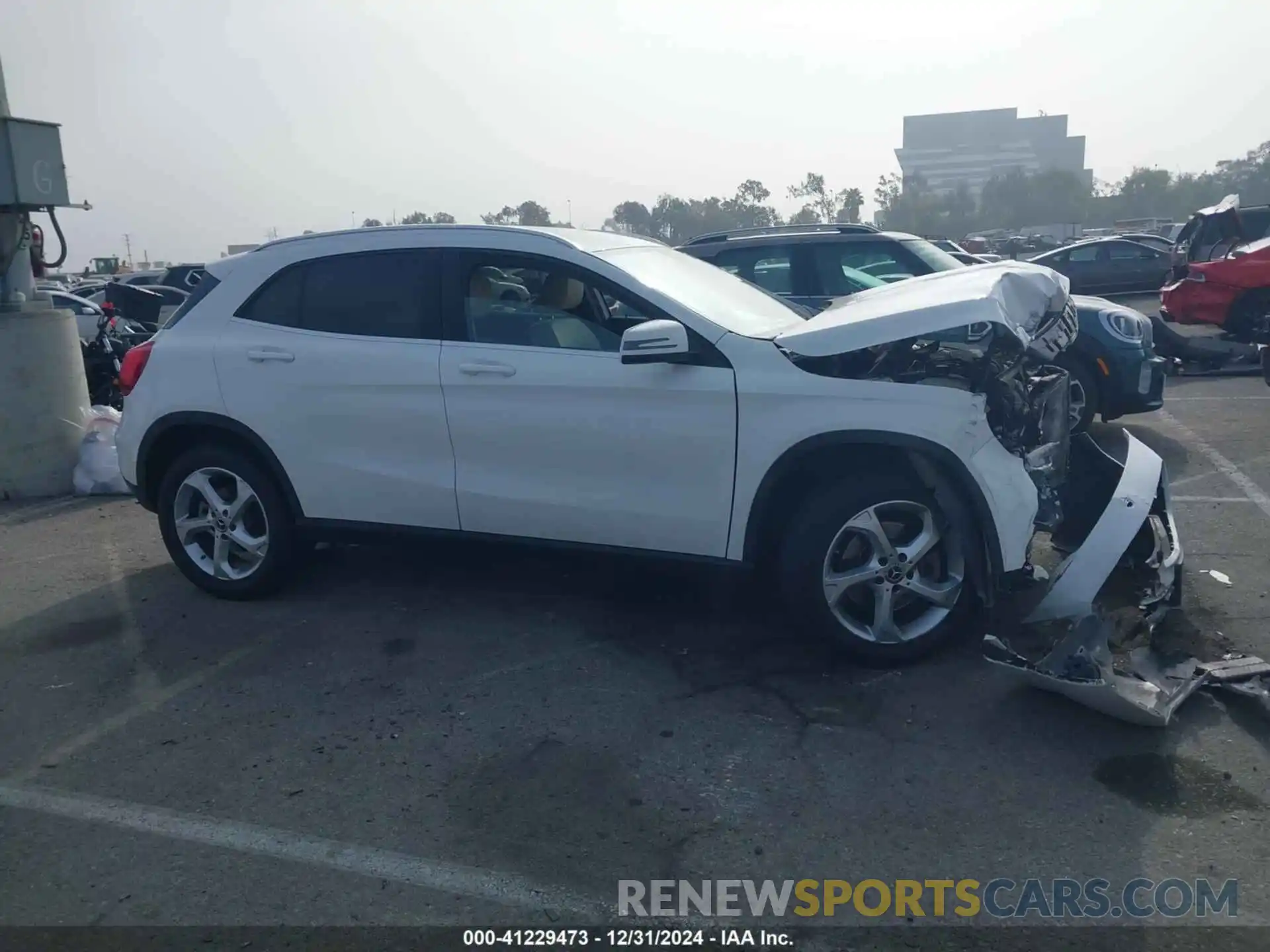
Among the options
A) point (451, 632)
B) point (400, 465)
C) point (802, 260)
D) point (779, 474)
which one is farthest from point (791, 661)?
point (802, 260)

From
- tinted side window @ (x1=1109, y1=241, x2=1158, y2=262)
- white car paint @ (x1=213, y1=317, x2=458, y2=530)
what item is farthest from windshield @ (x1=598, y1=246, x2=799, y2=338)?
tinted side window @ (x1=1109, y1=241, x2=1158, y2=262)

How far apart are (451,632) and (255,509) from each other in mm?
1278

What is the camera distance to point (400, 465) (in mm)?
5230

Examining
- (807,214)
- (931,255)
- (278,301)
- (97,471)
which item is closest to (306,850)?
(278,301)

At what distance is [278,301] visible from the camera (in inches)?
217

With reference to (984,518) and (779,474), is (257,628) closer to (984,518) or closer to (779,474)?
(779,474)

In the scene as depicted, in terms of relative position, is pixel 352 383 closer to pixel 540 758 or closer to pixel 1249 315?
pixel 540 758

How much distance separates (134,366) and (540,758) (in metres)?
3.38

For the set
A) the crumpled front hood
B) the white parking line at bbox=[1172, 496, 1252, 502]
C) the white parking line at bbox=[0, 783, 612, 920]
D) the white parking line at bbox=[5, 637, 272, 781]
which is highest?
the crumpled front hood

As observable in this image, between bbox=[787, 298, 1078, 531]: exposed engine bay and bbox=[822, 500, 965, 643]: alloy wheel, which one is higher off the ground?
bbox=[787, 298, 1078, 531]: exposed engine bay

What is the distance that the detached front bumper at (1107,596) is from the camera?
4000 mm

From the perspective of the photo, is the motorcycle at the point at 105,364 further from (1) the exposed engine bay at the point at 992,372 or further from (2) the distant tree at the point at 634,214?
(2) the distant tree at the point at 634,214

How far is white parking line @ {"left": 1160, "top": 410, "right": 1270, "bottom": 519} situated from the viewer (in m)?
6.93

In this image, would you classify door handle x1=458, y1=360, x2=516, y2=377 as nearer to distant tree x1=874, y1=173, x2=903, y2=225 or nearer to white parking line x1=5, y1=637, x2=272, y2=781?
white parking line x1=5, y1=637, x2=272, y2=781
